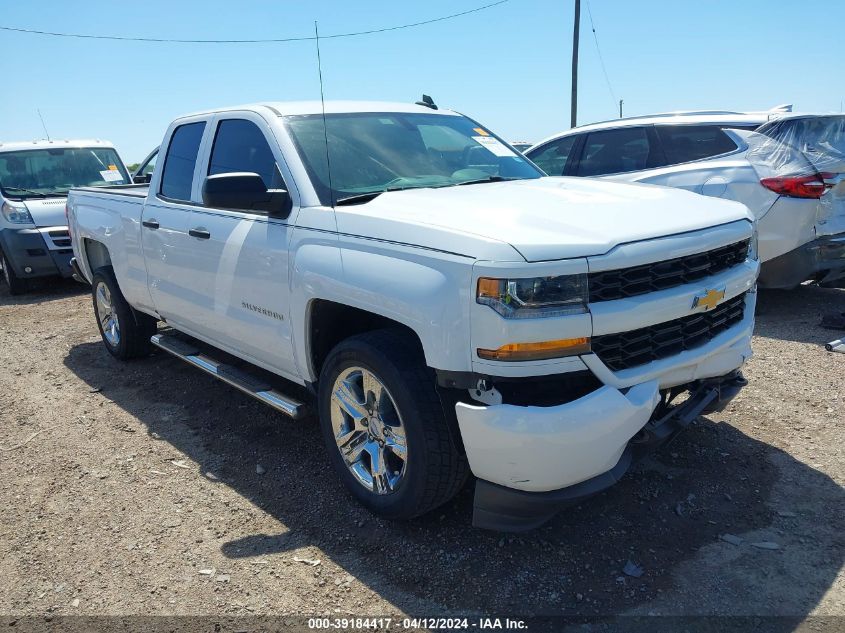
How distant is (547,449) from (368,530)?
1.18m

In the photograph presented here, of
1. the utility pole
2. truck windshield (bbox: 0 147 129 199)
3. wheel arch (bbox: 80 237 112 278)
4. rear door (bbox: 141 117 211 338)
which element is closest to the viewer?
rear door (bbox: 141 117 211 338)

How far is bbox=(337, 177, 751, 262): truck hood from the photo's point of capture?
8.57ft

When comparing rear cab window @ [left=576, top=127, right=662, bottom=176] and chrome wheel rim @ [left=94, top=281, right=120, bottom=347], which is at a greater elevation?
rear cab window @ [left=576, top=127, right=662, bottom=176]

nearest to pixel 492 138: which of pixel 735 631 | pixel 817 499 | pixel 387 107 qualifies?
pixel 387 107

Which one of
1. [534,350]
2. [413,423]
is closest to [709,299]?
[534,350]

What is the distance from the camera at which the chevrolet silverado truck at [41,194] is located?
9.34m

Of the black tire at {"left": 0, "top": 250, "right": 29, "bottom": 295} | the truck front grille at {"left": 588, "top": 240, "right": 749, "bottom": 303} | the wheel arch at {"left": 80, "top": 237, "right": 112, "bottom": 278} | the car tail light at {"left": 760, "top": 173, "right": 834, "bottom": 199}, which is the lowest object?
the black tire at {"left": 0, "top": 250, "right": 29, "bottom": 295}

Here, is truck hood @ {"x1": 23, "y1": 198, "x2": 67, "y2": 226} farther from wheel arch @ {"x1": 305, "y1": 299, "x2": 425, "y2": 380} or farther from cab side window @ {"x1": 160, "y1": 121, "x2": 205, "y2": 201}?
wheel arch @ {"x1": 305, "y1": 299, "x2": 425, "y2": 380}

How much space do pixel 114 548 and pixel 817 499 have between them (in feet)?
11.0

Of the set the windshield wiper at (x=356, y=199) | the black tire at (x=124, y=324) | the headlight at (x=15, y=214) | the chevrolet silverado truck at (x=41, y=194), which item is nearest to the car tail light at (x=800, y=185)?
the windshield wiper at (x=356, y=199)

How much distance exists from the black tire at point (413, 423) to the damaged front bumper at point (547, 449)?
0.19m

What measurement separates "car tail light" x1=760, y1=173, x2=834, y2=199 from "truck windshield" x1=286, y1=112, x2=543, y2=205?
2829 millimetres

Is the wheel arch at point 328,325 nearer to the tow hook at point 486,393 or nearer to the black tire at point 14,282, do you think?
the tow hook at point 486,393

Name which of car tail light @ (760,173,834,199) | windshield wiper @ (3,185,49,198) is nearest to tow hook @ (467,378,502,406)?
car tail light @ (760,173,834,199)
